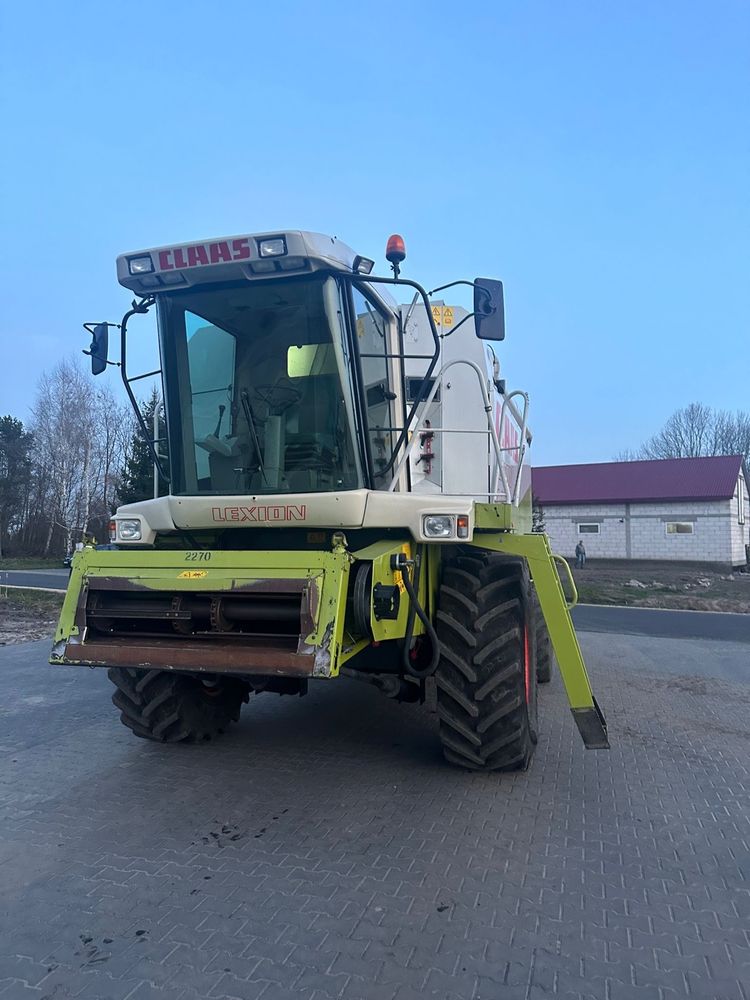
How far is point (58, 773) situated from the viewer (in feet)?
15.7

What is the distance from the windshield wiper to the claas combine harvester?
0.05 feet

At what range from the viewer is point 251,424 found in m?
4.67

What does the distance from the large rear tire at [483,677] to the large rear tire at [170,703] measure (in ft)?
5.99

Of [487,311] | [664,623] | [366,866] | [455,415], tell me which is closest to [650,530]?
[664,623]

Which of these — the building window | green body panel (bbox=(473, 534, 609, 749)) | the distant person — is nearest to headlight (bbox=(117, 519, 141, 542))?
green body panel (bbox=(473, 534, 609, 749))

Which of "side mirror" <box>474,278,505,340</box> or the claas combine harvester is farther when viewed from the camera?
"side mirror" <box>474,278,505,340</box>

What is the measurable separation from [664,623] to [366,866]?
39.9 feet

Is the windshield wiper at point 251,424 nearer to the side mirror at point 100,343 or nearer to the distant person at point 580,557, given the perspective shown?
the side mirror at point 100,343

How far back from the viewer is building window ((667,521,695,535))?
31531 millimetres

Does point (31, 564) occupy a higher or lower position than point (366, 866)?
lower

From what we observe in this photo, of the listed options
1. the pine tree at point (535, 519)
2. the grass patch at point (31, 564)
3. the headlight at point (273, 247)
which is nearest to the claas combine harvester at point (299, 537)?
the headlight at point (273, 247)

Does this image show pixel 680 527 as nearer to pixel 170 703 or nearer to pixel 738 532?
pixel 738 532

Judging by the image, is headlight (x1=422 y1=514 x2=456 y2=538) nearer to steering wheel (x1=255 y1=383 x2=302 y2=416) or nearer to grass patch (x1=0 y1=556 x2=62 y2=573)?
steering wheel (x1=255 y1=383 x2=302 y2=416)

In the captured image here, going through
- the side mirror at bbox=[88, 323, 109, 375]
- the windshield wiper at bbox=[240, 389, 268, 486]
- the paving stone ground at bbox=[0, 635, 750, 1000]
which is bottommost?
the paving stone ground at bbox=[0, 635, 750, 1000]
